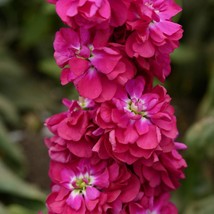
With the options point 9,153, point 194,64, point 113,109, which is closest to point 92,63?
point 113,109

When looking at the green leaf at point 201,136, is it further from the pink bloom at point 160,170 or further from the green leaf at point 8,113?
the green leaf at point 8,113

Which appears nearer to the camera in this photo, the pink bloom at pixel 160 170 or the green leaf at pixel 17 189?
the pink bloom at pixel 160 170

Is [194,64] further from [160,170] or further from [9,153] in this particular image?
[160,170]

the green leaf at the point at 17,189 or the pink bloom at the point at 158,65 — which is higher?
the pink bloom at the point at 158,65

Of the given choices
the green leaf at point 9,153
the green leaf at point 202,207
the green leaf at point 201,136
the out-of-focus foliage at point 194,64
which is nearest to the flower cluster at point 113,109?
the green leaf at point 201,136

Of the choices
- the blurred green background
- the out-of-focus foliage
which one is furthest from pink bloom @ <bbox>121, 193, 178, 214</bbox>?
the out-of-focus foliage

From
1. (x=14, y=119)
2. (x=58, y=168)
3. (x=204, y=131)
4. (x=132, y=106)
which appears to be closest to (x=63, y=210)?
(x=58, y=168)

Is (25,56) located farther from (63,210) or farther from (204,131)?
(63,210)
